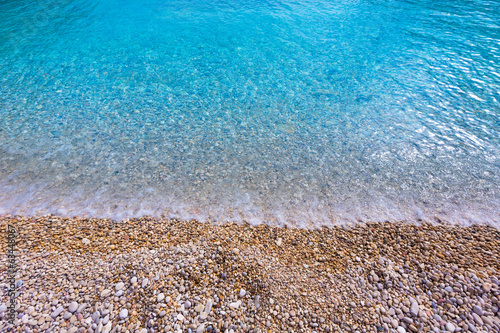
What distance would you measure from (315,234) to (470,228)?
2.56 metres

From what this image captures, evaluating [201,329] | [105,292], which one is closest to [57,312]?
[105,292]

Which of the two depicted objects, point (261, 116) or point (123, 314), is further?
point (261, 116)

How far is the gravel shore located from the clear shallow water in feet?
1.98

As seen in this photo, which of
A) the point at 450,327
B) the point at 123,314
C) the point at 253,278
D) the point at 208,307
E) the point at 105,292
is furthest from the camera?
the point at 253,278

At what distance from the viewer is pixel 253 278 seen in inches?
141

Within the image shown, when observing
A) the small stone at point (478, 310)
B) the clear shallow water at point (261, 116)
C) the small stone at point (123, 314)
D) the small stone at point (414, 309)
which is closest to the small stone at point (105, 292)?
the small stone at point (123, 314)

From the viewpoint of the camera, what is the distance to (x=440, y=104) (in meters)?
7.48

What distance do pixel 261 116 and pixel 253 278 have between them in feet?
15.7

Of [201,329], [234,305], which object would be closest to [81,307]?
[201,329]

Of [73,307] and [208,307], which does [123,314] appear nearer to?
[73,307]

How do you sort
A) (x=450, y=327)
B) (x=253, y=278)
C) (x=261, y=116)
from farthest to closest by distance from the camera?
(x=261, y=116) < (x=253, y=278) < (x=450, y=327)

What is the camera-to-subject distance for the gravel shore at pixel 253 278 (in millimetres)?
3148

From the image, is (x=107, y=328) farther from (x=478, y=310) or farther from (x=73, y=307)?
(x=478, y=310)

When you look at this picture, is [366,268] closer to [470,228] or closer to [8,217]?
[470,228]
